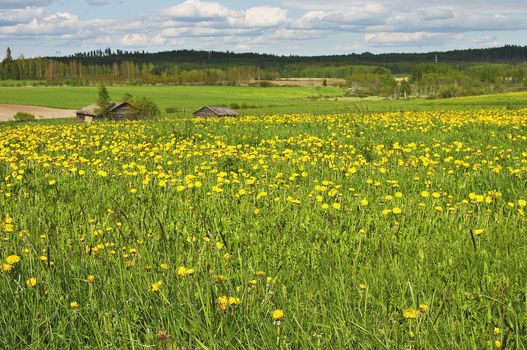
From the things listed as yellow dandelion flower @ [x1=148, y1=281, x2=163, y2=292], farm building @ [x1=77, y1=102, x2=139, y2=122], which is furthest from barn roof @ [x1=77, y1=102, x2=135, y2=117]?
yellow dandelion flower @ [x1=148, y1=281, x2=163, y2=292]

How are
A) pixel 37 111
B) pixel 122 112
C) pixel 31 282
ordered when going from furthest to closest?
pixel 37 111
pixel 122 112
pixel 31 282

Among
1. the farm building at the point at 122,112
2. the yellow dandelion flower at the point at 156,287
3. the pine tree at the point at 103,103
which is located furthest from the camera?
the pine tree at the point at 103,103

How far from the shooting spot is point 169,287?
3.01 metres

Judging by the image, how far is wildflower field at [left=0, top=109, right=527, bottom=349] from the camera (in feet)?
8.35

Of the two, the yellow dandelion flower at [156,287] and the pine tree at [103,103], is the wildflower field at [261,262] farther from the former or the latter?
the pine tree at [103,103]

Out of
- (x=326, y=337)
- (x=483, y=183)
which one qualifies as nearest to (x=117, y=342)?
(x=326, y=337)

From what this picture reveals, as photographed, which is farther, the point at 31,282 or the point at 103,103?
the point at 103,103

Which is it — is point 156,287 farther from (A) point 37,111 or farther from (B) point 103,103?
(A) point 37,111

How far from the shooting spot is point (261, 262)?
4004 mm

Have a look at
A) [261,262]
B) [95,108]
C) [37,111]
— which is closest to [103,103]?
[95,108]

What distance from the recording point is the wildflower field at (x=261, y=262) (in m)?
2.54

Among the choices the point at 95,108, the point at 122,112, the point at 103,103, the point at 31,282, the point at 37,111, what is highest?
the point at 103,103

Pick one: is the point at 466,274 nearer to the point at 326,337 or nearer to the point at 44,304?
A: the point at 326,337

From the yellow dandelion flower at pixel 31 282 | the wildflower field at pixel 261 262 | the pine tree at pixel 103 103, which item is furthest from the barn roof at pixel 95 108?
the yellow dandelion flower at pixel 31 282
